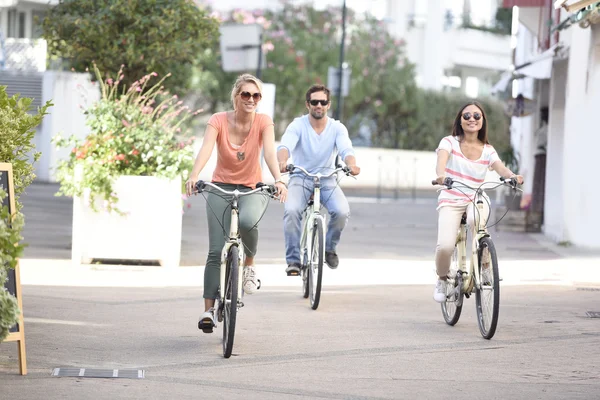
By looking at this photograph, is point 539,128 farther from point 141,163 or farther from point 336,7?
point 336,7

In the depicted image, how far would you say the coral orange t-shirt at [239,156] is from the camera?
9430 mm

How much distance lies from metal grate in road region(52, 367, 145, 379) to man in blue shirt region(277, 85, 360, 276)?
385 centimetres

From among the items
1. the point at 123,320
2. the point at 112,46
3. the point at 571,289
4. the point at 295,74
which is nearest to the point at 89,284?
the point at 123,320

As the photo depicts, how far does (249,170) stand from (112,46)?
9.33 meters

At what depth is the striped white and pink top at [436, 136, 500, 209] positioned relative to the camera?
34.3 ft

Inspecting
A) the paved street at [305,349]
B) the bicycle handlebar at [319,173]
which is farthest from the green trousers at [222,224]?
the bicycle handlebar at [319,173]

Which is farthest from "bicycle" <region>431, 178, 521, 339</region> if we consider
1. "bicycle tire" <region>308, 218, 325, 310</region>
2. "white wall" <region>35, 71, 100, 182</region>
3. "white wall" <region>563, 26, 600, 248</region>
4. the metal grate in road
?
"white wall" <region>35, 71, 100, 182</region>

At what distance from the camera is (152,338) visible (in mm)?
9602

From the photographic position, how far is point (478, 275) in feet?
33.1

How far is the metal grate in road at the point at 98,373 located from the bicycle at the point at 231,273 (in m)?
0.70

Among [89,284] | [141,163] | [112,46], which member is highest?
[112,46]

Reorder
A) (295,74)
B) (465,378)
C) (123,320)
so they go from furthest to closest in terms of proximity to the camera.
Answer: (295,74) < (123,320) < (465,378)

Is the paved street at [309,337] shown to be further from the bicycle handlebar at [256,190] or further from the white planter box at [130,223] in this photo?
the bicycle handlebar at [256,190]

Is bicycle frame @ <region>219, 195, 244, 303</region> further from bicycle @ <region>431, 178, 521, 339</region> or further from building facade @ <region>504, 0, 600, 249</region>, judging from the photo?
building facade @ <region>504, 0, 600, 249</region>
